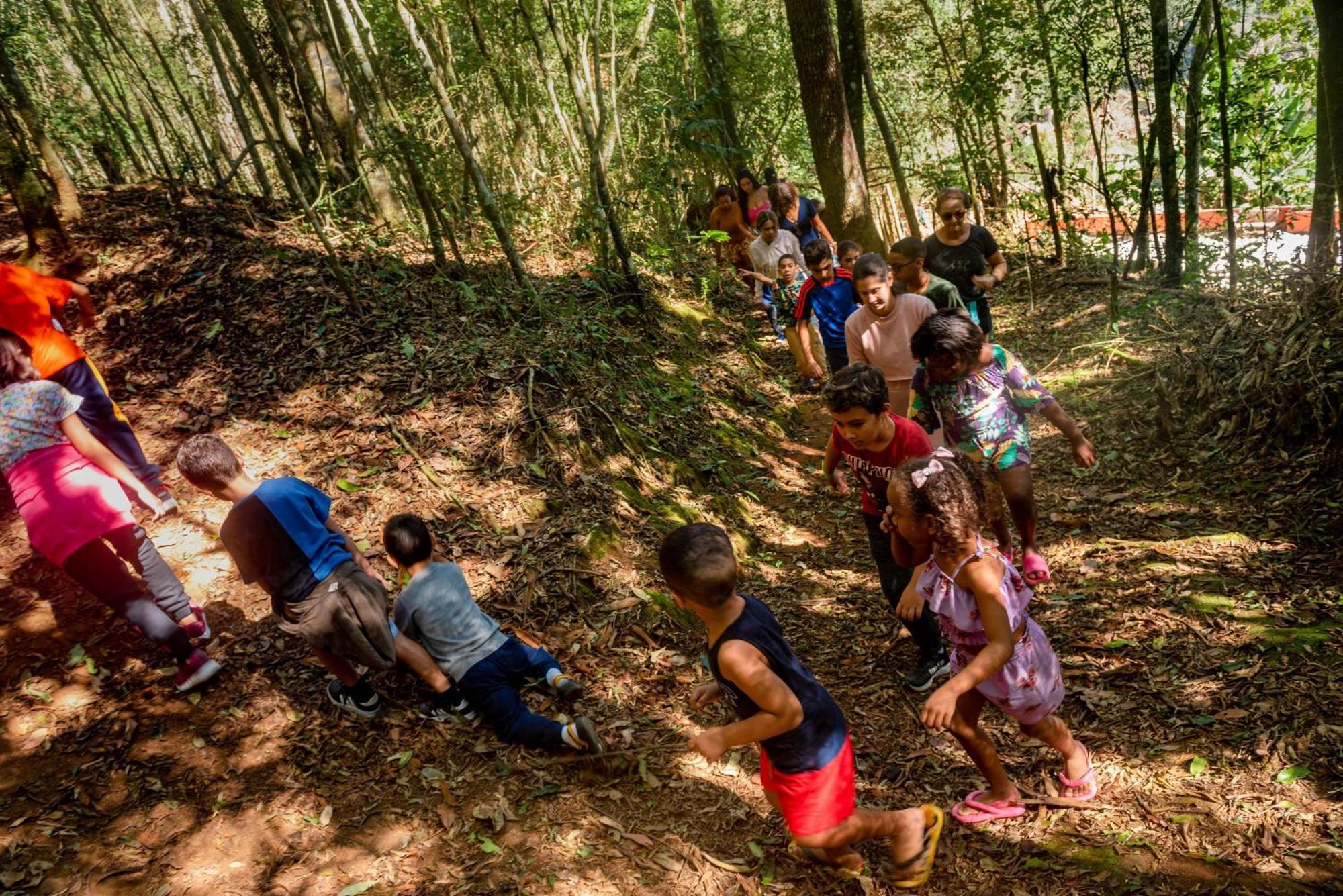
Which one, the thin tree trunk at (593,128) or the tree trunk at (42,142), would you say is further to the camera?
the thin tree trunk at (593,128)

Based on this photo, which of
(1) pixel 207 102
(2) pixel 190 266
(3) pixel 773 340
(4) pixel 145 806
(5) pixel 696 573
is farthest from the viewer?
(1) pixel 207 102

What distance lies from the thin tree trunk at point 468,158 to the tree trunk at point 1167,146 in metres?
7.29

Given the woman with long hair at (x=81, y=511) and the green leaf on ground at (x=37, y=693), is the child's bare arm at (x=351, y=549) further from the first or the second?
the green leaf on ground at (x=37, y=693)

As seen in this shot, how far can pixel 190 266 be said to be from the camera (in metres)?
6.86

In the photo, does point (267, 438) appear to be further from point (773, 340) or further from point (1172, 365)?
point (1172, 365)

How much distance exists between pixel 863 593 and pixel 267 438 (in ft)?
14.6

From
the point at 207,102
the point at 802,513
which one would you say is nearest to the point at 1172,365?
the point at 802,513

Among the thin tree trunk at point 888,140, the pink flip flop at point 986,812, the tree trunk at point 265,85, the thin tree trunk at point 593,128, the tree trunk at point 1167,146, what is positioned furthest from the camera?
the thin tree trunk at point 888,140

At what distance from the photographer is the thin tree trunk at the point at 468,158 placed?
6.21 meters

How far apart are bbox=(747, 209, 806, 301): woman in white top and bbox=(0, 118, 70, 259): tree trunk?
7.07 m

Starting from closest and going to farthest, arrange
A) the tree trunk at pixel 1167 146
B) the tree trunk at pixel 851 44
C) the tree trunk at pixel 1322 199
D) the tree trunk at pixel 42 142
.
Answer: the tree trunk at pixel 1322 199 < the tree trunk at pixel 42 142 < the tree trunk at pixel 1167 146 < the tree trunk at pixel 851 44

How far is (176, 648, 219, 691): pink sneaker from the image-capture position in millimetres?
3756

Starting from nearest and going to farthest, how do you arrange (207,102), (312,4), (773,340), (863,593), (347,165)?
(863,593), (312,4), (347,165), (773,340), (207,102)

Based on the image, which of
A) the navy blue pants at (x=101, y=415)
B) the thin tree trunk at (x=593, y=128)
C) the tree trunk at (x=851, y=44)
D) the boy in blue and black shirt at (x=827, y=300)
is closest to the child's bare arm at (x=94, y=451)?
the navy blue pants at (x=101, y=415)
